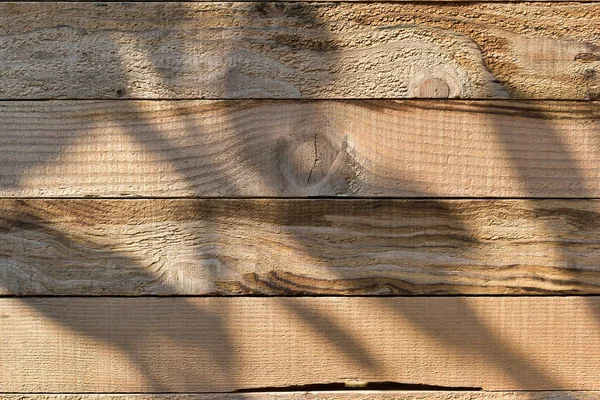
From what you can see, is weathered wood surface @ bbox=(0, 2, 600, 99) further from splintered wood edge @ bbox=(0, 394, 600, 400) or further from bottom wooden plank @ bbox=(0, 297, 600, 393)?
splintered wood edge @ bbox=(0, 394, 600, 400)

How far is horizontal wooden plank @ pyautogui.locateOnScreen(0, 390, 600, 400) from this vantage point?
0.96m

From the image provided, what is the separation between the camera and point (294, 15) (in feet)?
3.00

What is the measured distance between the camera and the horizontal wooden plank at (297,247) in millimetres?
931

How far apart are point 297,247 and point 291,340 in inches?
5.8

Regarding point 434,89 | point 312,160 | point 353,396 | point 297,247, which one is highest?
point 434,89

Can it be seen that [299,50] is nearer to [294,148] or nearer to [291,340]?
[294,148]

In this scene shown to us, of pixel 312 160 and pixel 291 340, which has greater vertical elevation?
pixel 312 160

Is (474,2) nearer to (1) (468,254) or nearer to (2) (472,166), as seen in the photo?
(2) (472,166)

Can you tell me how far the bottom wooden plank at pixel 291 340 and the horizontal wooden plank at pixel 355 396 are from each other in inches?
0.6

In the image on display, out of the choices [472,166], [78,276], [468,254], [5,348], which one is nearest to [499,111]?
[472,166]

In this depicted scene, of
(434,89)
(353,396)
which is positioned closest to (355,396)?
(353,396)

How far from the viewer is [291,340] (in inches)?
37.5

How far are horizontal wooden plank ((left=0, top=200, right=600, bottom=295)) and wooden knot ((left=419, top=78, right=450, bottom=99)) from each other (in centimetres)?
16

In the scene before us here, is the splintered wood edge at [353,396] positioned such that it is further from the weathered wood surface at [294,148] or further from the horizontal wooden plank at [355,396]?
the weathered wood surface at [294,148]
